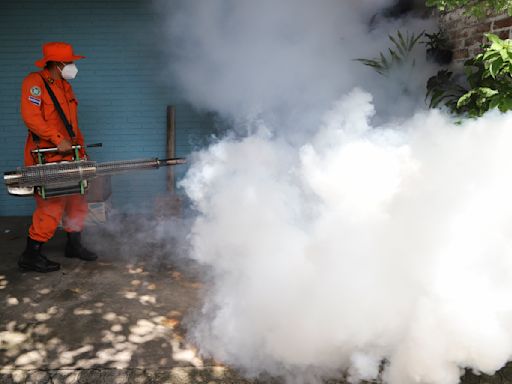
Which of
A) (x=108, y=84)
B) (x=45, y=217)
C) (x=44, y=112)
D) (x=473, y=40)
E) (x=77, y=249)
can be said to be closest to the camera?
(x=473, y=40)

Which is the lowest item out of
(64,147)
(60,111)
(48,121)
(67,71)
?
(64,147)

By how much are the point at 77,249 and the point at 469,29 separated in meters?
4.68

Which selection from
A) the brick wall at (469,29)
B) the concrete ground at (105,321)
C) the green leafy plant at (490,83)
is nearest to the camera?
the concrete ground at (105,321)

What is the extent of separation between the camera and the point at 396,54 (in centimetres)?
455

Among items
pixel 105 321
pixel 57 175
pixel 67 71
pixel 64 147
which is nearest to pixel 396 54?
pixel 67 71

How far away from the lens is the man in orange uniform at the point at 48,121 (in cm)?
418

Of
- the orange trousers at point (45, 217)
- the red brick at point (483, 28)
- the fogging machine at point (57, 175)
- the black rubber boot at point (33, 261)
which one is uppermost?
the red brick at point (483, 28)

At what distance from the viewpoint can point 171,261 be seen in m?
4.85

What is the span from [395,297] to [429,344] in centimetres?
34

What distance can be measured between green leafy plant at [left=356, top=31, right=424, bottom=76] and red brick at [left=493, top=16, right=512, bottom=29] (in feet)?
2.87

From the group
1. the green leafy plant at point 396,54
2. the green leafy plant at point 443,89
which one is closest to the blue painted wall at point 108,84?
the green leafy plant at point 396,54

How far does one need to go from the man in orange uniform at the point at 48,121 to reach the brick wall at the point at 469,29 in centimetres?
Result: 381

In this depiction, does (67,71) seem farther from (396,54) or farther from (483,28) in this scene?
(483,28)

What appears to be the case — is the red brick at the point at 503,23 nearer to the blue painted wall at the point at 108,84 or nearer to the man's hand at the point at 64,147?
the blue painted wall at the point at 108,84
